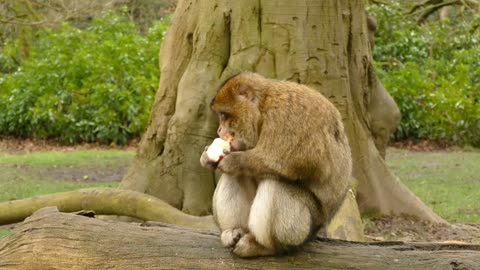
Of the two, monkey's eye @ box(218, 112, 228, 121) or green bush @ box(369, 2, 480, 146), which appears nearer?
monkey's eye @ box(218, 112, 228, 121)

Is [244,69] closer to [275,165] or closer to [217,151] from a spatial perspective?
[217,151]

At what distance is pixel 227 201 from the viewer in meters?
5.22

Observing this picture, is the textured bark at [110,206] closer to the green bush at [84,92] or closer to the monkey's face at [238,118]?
the monkey's face at [238,118]

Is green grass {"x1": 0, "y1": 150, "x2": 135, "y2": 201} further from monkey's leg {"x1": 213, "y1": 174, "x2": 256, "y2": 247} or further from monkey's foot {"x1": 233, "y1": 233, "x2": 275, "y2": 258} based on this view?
monkey's foot {"x1": 233, "y1": 233, "x2": 275, "y2": 258}

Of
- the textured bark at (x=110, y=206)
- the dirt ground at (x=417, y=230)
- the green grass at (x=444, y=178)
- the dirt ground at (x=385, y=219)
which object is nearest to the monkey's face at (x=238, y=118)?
the dirt ground at (x=385, y=219)

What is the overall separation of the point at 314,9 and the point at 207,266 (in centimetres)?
433

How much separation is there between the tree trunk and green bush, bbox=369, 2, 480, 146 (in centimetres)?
862

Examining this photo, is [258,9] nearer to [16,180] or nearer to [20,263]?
[20,263]

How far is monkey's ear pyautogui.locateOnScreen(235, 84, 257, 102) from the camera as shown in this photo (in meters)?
5.08

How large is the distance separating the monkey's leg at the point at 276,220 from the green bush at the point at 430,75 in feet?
43.9

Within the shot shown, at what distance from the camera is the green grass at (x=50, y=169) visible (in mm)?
12305

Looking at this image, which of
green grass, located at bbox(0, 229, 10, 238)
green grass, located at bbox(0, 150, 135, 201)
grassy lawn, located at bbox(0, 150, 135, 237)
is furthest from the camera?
grassy lawn, located at bbox(0, 150, 135, 237)

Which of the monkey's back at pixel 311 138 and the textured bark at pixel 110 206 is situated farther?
the textured bark at pixel 110 206

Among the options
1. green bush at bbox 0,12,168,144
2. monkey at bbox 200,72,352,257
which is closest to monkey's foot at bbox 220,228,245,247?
monkey at bbox 200,72,352,257
